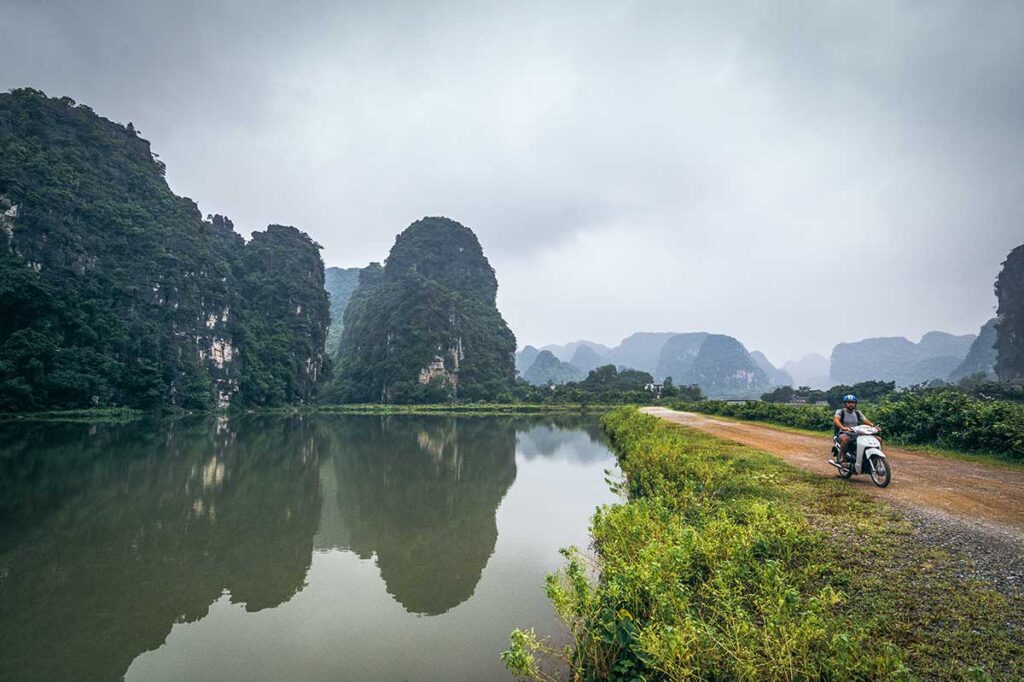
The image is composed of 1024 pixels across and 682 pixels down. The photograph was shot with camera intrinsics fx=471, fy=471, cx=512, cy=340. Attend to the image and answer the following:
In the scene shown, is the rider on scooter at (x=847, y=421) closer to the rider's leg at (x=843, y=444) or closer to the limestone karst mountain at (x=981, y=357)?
the rider's leg at (x=843, y=444)

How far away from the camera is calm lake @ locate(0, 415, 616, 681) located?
572 cm

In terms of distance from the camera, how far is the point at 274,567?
8.74m

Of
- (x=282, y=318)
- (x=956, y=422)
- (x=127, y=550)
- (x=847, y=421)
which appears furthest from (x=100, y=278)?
(x=956, y=422)

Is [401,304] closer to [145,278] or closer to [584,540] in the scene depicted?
[145,278]

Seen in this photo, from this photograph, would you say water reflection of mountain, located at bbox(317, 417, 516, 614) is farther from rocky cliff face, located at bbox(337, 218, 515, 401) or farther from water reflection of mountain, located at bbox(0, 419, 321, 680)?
rocky cliff face, located at bbox(337, 218, 515, 401)

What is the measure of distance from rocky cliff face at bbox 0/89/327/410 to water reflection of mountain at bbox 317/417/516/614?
45657 millimetres

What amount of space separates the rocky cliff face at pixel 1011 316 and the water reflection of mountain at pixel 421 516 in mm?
113929

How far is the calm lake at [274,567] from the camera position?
18.8ft

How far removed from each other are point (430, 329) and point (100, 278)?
54.6 metres

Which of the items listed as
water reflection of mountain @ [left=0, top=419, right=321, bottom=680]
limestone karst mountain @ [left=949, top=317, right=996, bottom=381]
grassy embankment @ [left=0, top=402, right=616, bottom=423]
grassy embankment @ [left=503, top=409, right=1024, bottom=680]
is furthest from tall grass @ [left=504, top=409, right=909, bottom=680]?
limestone karst mountain @ [left=949, top=317, right=996, bottom=381]

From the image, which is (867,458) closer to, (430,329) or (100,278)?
(100,278)

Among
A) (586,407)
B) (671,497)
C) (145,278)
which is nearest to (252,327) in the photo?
(145,278)

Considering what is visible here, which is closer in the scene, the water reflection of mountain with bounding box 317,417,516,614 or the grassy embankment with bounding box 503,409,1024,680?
the grassy embankment with bounding box 503,409,1024,680

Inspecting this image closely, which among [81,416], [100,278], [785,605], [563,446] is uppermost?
[100,278]
